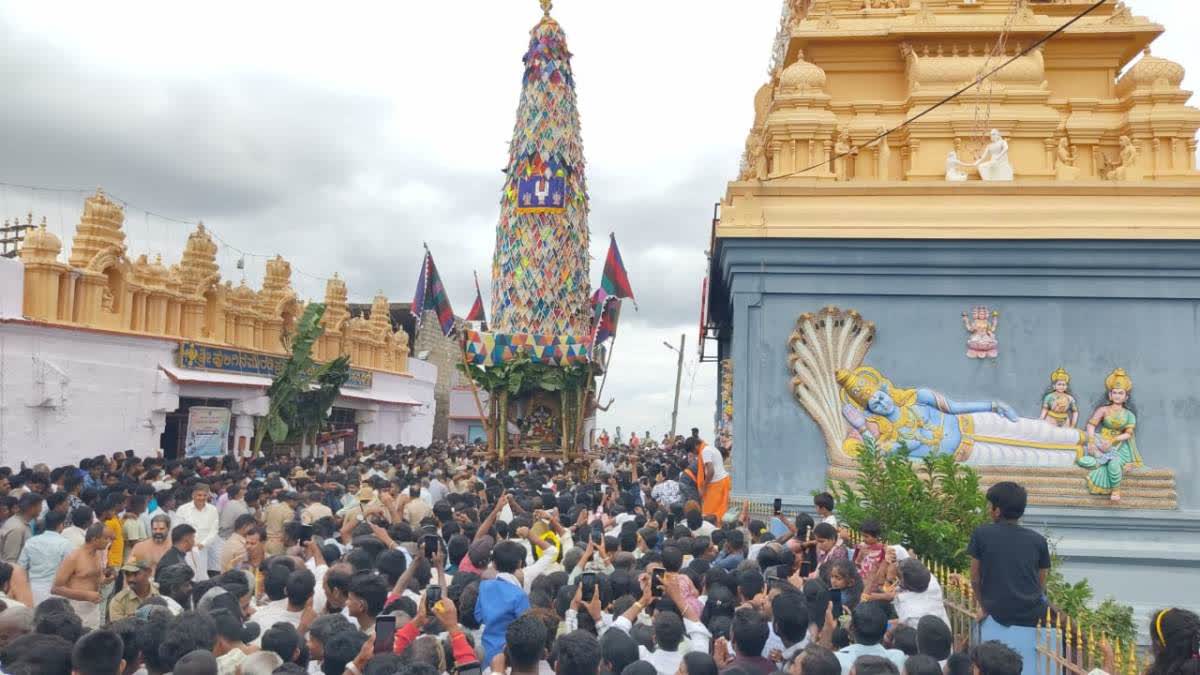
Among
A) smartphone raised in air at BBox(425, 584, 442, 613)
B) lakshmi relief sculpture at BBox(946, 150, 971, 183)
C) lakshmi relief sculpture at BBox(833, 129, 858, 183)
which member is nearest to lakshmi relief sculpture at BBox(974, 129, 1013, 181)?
lakshmi relief sculpture at BBox(946, 150, 971, 183)

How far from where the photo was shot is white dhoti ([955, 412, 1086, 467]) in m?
11.2

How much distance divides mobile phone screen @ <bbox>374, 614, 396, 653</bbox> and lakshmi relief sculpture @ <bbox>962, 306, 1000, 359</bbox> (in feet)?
29.3

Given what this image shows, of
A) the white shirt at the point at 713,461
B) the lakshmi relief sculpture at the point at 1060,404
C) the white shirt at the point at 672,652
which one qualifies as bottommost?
the white shirt at the point at 672,652

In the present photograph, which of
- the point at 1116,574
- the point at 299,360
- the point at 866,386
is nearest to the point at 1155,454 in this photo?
the point at 1116,574

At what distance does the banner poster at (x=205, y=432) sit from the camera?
18.9 m

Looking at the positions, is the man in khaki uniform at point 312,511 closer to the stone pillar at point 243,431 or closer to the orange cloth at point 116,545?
the orange cloth at point 116,545

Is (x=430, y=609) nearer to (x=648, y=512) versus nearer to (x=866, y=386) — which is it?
(x=648, y=512)

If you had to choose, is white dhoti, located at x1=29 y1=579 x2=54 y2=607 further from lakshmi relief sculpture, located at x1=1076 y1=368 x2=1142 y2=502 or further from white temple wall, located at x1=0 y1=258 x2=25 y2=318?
lakshmi relief sculpture, located at x1=1076 y1=368 x2=1142 y2=502

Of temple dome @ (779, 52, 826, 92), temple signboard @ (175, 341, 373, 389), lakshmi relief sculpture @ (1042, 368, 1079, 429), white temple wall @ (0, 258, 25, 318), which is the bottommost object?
lakshmi relief sculpture @ (1042, 368, 1079, 429)

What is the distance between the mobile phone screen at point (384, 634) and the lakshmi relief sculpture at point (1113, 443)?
9.36m

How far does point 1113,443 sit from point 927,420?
210 cm

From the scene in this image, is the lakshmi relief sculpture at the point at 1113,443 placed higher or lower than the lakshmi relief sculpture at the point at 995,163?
lower

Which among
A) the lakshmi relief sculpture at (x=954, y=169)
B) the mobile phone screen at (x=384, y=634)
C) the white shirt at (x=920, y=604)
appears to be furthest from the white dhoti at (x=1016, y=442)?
the mobile phone screen at (x=384, y=634)

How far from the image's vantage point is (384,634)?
445 cm
